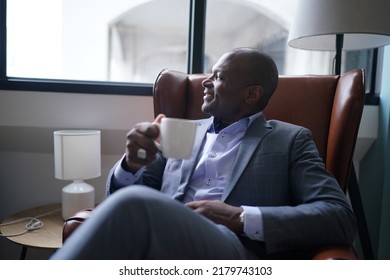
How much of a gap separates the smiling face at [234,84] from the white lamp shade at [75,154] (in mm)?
607

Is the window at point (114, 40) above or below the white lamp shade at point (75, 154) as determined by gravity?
above

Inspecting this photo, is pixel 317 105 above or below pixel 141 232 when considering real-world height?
above

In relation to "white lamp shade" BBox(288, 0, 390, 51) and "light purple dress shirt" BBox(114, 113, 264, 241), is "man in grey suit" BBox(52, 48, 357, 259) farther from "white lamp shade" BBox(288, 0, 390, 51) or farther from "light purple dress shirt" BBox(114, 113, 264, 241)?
"white lamp shade" BBox(288, 0, 390, 51)

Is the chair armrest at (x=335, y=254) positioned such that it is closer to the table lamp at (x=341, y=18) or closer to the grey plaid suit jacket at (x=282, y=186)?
the grey plaid suit jacket at (x=282, y=186)

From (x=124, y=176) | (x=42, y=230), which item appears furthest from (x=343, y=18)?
(x=42, y=230)

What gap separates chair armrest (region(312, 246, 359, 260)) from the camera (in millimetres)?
817

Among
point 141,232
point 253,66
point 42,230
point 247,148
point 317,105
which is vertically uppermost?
point 253,66

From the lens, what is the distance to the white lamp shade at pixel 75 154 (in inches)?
56.7

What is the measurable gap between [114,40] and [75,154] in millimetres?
1015

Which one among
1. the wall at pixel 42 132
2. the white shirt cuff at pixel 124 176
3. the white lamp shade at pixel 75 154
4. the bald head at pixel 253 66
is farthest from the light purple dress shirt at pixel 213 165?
the wall at pixel 42 132

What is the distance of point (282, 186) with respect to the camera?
1044mm

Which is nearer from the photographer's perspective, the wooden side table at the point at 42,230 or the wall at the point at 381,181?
the wooden side table at the point at 42,230

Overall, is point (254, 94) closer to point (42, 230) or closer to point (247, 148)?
point (247, 148)
